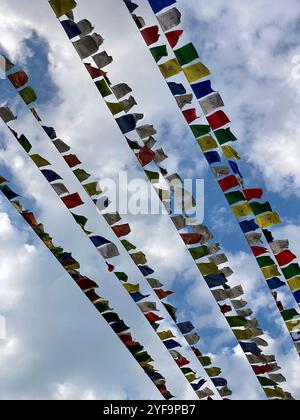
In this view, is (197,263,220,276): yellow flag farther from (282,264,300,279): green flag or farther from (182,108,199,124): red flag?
(182,108,199,124): red flag

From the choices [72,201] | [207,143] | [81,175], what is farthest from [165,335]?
[207,143]

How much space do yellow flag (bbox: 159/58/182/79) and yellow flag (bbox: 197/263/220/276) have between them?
16.5ft

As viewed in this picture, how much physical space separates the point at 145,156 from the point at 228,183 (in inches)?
84.9

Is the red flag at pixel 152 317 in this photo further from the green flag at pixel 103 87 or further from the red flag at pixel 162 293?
the green flag at pixel 103 87

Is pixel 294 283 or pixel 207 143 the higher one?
pixel 207 143

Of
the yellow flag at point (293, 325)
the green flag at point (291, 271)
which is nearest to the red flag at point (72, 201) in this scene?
the green flag at point (291, 271)

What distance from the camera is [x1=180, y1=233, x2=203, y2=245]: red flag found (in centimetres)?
1396

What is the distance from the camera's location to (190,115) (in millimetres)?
12906

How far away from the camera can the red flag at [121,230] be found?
14.1 m

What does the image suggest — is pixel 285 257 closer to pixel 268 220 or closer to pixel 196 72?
pixel 268 220

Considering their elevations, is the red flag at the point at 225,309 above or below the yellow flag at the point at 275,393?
above

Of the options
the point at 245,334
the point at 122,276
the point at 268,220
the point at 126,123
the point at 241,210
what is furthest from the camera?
the point at 245,334

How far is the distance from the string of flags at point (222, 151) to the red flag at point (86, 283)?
4111 millimetres
